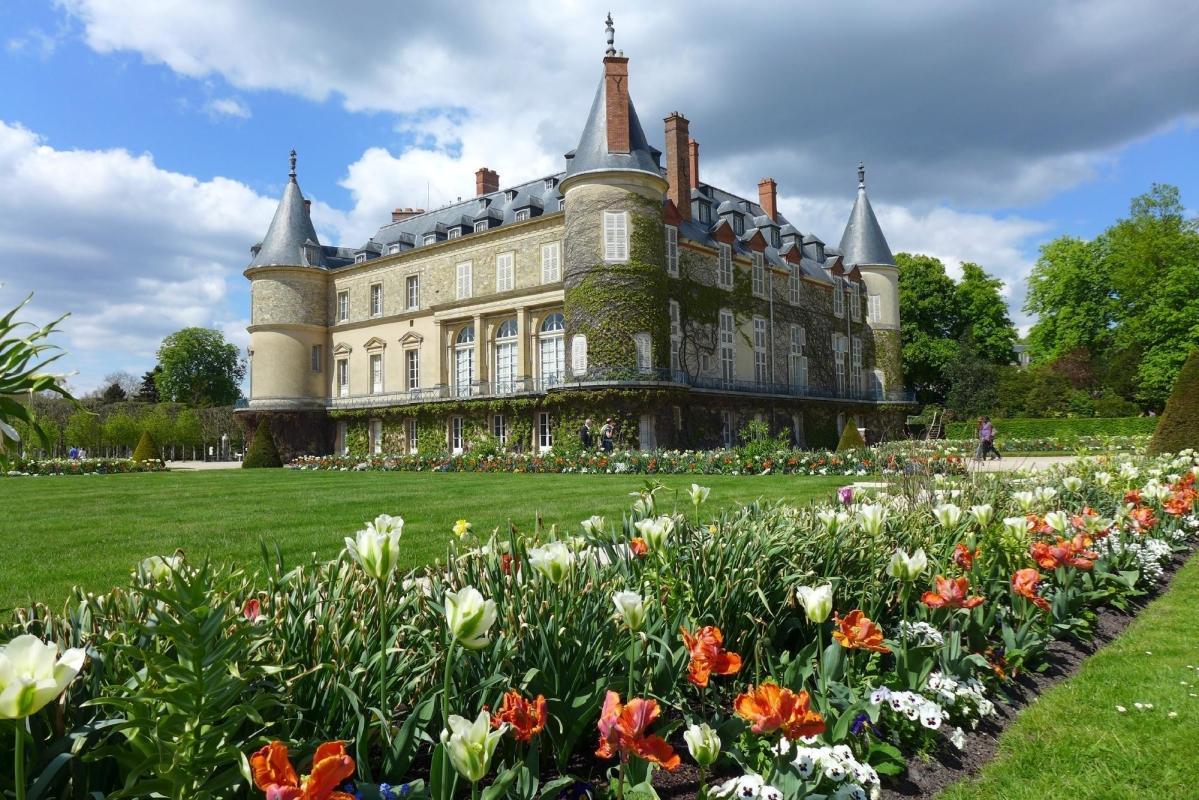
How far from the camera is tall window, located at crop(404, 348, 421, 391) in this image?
109ft

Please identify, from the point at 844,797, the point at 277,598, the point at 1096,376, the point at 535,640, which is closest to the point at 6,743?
the point at 277,598

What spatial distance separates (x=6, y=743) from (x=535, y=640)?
1.52 metres

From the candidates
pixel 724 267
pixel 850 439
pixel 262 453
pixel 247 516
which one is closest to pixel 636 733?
pixel 247 516

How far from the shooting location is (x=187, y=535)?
26.0 ft

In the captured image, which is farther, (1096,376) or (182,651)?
(1096,376)

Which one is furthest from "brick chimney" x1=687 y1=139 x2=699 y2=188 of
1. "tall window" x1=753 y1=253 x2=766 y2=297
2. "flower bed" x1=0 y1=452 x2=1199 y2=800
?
"flower bed" x1=0 y1=452 x2=1199 y2=800

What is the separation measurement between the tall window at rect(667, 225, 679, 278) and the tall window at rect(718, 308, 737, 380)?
10.9 feet

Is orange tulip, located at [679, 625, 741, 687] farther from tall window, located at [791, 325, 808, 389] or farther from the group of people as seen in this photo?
tall window, located at [791, 325, 808, 389]

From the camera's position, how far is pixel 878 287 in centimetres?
3900

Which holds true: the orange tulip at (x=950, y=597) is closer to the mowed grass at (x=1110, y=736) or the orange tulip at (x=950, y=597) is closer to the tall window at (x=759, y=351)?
the mowed grass at (x=1110, y=736)

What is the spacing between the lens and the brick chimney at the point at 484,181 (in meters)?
36.2

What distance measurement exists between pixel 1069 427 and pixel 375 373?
30182 mm

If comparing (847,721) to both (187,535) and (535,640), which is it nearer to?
(535,640)

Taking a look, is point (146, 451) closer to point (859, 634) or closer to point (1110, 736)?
point (859, 634)
